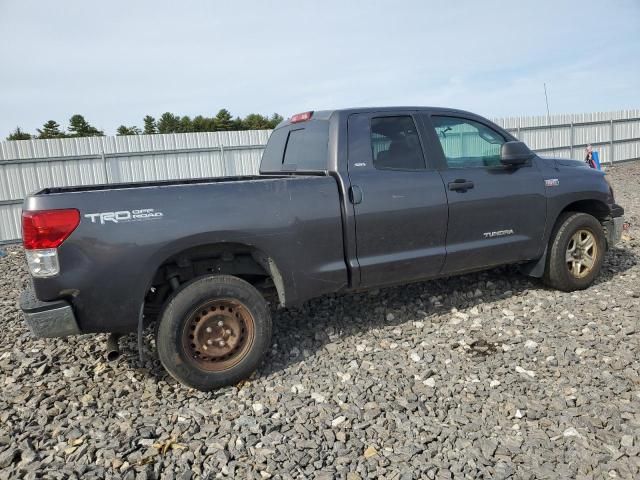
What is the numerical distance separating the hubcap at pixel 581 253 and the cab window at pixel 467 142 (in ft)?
4.10

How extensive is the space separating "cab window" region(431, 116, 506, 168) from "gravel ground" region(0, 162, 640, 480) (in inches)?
56.3

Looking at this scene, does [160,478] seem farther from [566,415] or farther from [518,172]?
[518,172]

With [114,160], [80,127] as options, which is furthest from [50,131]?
[114,160]

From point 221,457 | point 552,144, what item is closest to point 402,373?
point 221,457

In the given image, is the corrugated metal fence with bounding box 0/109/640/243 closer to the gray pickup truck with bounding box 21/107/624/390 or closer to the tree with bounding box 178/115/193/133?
the gray pickup truck with bounding box 21/107/624/390

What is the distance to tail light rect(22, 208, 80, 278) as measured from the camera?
10.1 ft

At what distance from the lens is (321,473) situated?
2.72 meters

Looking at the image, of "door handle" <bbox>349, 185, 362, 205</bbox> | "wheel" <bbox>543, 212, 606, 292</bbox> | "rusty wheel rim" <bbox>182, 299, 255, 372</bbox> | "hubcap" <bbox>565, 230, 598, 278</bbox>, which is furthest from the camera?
"hubcap" <bbox>565, 230, 598, 278</bbox>

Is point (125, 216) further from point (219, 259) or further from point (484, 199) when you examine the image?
point (484, 199)

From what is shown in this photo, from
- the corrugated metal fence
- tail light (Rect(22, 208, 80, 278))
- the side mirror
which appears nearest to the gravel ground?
tail light (Rect(22, 208, 80, 278))

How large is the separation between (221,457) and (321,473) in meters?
0.59

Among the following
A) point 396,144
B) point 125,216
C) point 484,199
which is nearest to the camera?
point 125,216

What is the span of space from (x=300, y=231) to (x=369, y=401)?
4.31 ft

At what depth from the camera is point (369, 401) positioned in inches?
134
